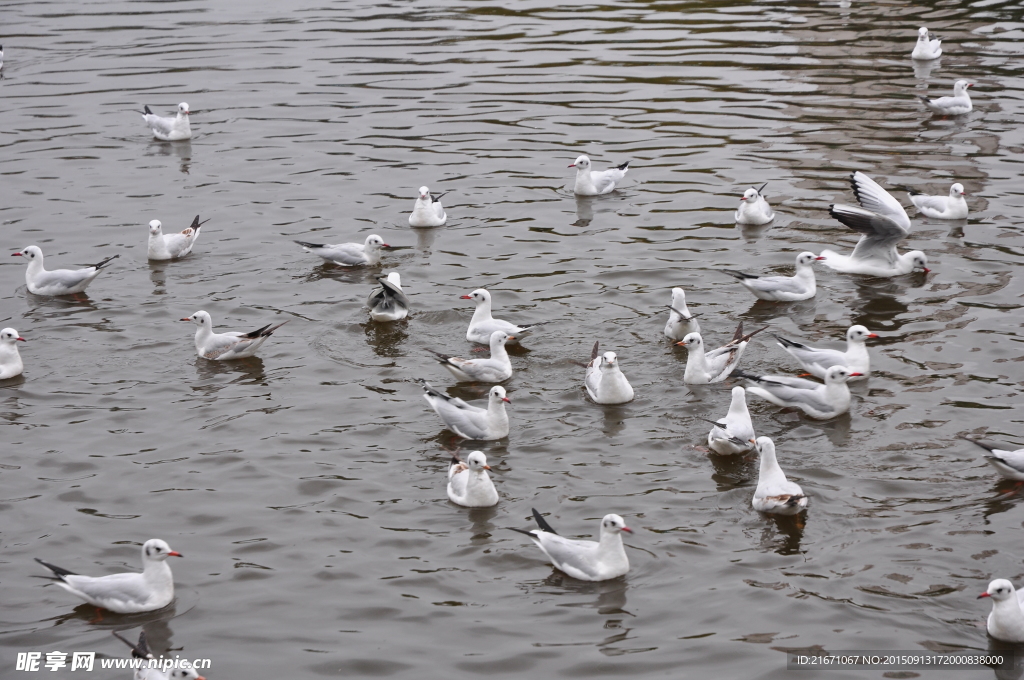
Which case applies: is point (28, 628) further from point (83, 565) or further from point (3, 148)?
point (3, 148)

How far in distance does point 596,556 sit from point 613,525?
0.35m

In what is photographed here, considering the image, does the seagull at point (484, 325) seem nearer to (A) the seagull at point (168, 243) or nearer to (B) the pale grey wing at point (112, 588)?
(A) the seagull at point (168, 243)

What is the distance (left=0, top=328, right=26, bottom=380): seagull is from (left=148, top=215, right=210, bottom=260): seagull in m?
3.56

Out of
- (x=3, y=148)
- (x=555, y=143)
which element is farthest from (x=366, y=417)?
(x=3, y=148)

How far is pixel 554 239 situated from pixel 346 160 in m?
5.43

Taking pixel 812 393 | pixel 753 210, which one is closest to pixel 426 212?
pixel 753 210

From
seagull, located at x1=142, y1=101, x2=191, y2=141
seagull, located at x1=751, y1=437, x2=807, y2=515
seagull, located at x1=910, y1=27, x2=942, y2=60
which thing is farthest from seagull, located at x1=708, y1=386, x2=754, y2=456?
seagull, located at x1=910, y1=27, x2=942, y2=60

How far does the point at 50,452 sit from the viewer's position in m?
11.5

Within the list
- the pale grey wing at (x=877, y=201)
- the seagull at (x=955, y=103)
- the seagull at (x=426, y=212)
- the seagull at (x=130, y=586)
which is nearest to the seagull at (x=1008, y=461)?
the pale grey wing at (x=877, y=201)

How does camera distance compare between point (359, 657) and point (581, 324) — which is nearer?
point (359, 657)

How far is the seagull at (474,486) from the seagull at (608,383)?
2.14 m

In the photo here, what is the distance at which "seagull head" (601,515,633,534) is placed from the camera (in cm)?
912

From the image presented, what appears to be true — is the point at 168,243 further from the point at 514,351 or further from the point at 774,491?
the point at 774,491

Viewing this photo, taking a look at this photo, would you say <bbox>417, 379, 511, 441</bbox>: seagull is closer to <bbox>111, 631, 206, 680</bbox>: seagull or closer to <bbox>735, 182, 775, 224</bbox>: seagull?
<bbox>111, 631, 206, 680</bbox>: seagull
